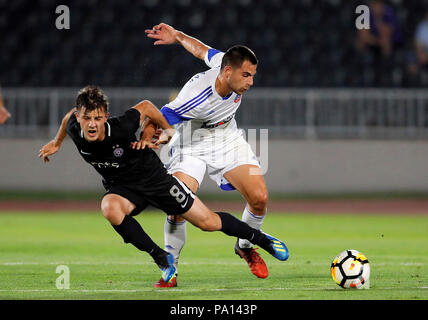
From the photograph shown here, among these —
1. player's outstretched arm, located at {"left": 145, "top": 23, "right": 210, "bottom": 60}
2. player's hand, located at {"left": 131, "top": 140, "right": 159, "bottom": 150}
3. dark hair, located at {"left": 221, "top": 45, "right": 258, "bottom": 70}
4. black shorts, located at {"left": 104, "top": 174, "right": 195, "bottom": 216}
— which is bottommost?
black shorts, located at {"left": 104, "top": 174, "right": 195, "bottom": 216}

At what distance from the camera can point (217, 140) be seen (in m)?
7.63

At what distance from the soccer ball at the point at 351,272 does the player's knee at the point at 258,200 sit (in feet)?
3.85

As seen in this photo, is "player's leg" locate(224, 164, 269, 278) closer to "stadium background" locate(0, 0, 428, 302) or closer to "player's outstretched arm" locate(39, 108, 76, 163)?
"player's outstretched arm" locate(39, 108, 76, 163)

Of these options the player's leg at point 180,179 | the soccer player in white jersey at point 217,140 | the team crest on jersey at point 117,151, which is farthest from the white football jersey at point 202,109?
the team crest on jersey at point 117,151

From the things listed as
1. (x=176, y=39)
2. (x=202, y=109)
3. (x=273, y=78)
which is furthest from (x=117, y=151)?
(x=273, y=78)

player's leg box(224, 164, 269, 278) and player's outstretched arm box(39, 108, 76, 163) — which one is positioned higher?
player's outstretched arm box(39, 108, 76, 163)

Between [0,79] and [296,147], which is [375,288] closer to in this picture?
[296,147]

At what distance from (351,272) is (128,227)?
5.84 ft

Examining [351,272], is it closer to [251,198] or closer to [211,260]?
[251,198]

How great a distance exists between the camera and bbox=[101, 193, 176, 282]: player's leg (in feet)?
20.5

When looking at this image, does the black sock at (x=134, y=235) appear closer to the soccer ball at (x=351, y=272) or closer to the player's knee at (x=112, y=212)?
the player's knee at (x=112, y=212)

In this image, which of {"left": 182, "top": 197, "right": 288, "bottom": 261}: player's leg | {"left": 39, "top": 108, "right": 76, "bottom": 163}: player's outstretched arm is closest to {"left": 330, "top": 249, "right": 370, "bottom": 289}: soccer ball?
{"left": 182, "top": 197, "right": 288, "bottom": 261}: player's leg

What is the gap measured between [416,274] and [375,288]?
107cm

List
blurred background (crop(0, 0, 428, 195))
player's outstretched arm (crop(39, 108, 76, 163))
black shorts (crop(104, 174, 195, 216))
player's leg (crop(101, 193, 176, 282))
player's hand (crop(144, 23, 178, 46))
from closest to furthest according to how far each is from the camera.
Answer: player's leg (crop(101, 193, 176, 282)) → black shorts (crop(104, 174, 195, 216)) → player's outstretched arm (crop(39, 108, 76, 163)) → player's hand (crop(144, 23, 178, 46)) → blurred background (crop(0, 0, 428, 195))
